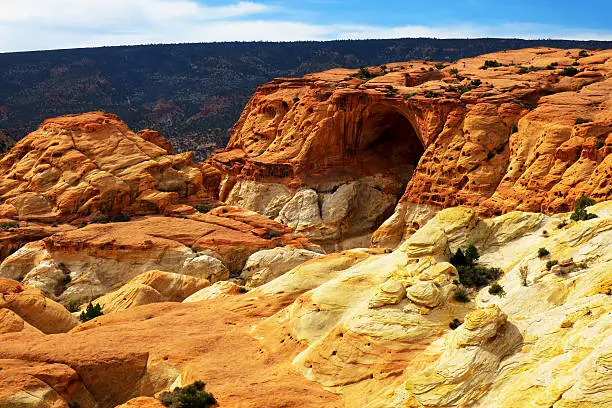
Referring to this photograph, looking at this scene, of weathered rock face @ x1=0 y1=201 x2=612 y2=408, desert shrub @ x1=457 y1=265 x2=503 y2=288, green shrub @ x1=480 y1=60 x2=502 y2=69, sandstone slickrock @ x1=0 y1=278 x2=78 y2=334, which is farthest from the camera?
green shrub @ x1=480 y1=60 x2=502 y2=69

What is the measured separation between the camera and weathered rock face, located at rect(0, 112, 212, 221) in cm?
5378

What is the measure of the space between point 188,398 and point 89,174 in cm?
3615

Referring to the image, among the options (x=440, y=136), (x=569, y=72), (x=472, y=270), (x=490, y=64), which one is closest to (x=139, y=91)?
(x=490, y=64)

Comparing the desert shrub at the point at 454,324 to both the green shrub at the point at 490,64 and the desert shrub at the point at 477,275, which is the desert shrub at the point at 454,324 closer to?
the desert shrub at the point at 477,275

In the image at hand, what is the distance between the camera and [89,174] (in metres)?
55.3

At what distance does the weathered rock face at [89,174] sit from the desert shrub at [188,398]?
32672 millimetres

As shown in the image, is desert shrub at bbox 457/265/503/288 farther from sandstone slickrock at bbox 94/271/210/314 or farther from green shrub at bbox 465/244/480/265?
sandstone slickrock at bbox 94/271/210/314

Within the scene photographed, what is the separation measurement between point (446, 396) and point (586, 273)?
6.57 m

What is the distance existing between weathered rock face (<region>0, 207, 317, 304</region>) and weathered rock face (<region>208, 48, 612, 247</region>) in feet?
37.5

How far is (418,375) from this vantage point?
21047 millimetres

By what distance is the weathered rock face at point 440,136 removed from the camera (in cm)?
4378

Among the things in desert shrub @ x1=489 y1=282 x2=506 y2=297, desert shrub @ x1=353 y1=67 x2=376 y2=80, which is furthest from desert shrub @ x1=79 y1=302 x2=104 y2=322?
desert shrub @ x1=353 y1=67 x2=376 y2=80

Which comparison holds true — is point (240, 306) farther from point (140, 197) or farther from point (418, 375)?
point (140, 197)

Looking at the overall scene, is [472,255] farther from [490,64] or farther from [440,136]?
[490,64]
